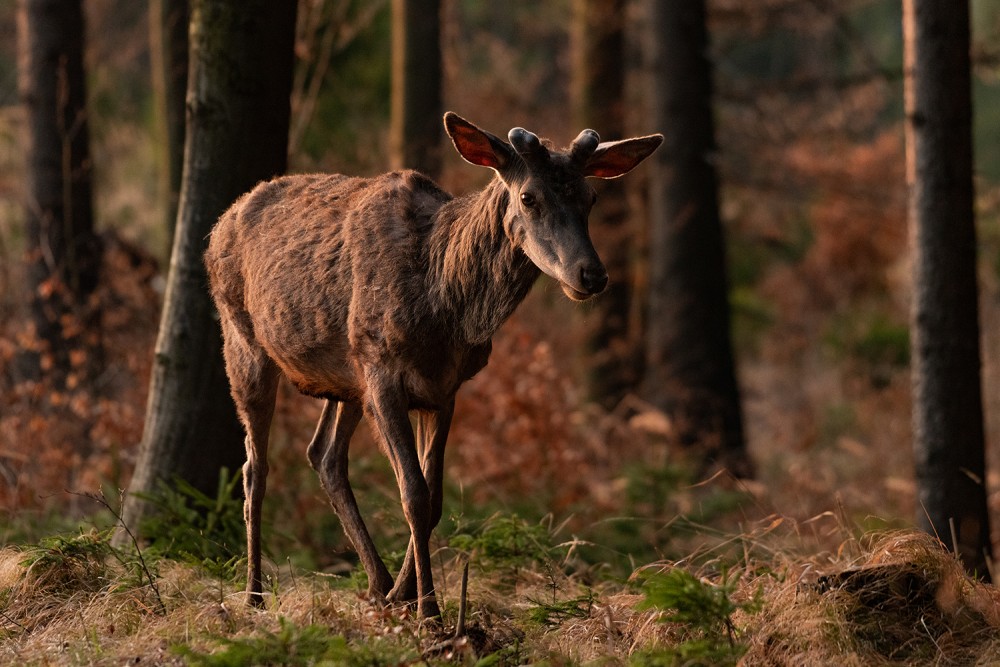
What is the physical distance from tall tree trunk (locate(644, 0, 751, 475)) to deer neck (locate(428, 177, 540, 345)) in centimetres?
782

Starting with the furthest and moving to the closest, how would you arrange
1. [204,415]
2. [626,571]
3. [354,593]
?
[626,571], [204,415], [354,593]

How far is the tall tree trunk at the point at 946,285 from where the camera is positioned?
755 cm

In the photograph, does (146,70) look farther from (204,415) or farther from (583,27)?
(204,415)

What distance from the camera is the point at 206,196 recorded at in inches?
284

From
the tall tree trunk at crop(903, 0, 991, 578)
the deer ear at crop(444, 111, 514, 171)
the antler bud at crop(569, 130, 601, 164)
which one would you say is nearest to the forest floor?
the tall tree trunk at crop(903, 0, 991, 578)

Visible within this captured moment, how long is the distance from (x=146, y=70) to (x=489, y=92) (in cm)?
1126

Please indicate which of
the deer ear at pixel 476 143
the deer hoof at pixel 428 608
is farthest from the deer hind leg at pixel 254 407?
the deer ear at pixel 476 143

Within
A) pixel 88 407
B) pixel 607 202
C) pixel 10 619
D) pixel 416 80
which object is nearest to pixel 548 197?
pixel 10 619

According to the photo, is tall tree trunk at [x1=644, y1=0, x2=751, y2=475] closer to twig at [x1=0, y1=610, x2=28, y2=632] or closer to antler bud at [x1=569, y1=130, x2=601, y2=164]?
antler bud at [x1=569, y1=130, x2=601, y2=164]

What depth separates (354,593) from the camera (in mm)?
6156

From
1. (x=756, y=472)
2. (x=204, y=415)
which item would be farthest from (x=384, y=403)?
(x=756, y=472)

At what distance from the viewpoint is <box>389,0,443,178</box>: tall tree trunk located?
12.8 meters

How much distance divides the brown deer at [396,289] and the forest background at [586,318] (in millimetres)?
793

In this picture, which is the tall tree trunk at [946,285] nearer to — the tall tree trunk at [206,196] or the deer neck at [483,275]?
the deer neck at [483,275]
